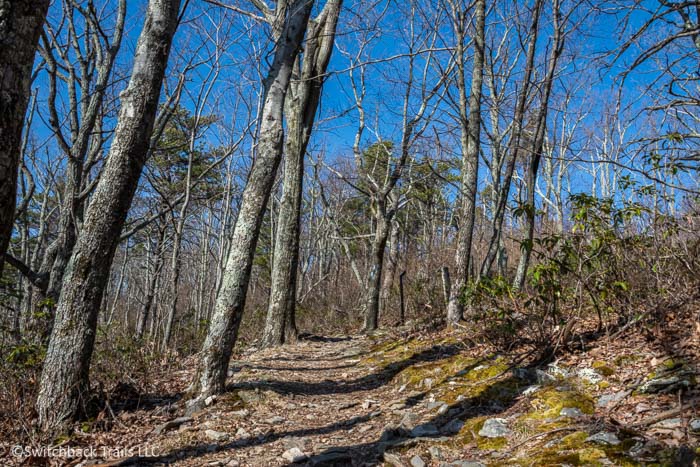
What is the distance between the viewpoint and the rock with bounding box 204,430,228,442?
3.60 metres

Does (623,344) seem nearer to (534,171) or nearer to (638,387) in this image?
(638,387)

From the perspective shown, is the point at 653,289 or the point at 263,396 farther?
the point at 263,396

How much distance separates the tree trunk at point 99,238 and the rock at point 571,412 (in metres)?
3.71

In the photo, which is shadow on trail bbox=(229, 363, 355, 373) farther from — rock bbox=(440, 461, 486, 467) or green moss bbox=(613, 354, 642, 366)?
green moss bbox=(613, 354, 642, 366)

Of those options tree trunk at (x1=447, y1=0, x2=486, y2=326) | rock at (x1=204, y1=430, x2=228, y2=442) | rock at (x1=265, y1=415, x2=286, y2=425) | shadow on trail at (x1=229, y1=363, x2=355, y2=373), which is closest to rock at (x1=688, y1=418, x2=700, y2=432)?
rock at (x1=265, y1=415, x2=286, y2=425)

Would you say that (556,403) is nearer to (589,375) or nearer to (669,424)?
(589,375)

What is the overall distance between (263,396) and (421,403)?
5.16ft

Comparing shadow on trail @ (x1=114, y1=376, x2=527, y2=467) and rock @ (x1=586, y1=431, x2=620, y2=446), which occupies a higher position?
rock @ (x1=586, y1=431, x2=620, y2=446)

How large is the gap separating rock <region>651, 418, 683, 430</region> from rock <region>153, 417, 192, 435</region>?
11.5ft

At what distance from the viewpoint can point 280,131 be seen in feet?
15.4

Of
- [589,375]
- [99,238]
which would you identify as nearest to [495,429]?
[589,375]

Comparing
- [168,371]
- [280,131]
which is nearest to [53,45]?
[280,131]

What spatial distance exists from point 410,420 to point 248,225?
2399mm

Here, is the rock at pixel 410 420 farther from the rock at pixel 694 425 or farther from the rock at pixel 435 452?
the rock at pixel 694 425
